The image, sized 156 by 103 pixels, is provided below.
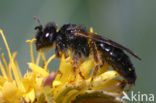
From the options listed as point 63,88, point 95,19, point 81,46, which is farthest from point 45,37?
point 95,19

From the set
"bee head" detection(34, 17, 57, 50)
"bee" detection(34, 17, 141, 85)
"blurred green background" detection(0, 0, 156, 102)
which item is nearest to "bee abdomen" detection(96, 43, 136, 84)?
"bee" detection(34, 17, 141, 85)

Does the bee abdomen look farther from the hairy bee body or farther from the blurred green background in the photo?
the blurred green background

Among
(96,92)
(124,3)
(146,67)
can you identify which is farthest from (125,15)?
(96,92)

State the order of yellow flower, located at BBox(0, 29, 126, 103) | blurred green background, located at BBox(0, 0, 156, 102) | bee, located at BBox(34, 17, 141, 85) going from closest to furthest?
1. yellow flower, located at BBox(0, 29, 126, 103)
2. bee, located at BBox(34, 17, 141, 85)
3. blurred green background, located at BBox(0, 0, 156, 102)

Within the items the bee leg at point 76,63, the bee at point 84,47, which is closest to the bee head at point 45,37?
the bee at point 84,47

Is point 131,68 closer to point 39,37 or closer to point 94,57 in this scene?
point 94,57

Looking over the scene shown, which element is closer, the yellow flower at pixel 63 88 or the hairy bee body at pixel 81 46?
the yellow flower at pixel 63 88

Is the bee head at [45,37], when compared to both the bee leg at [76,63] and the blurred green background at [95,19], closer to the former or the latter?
the bee leg at [76,63]
